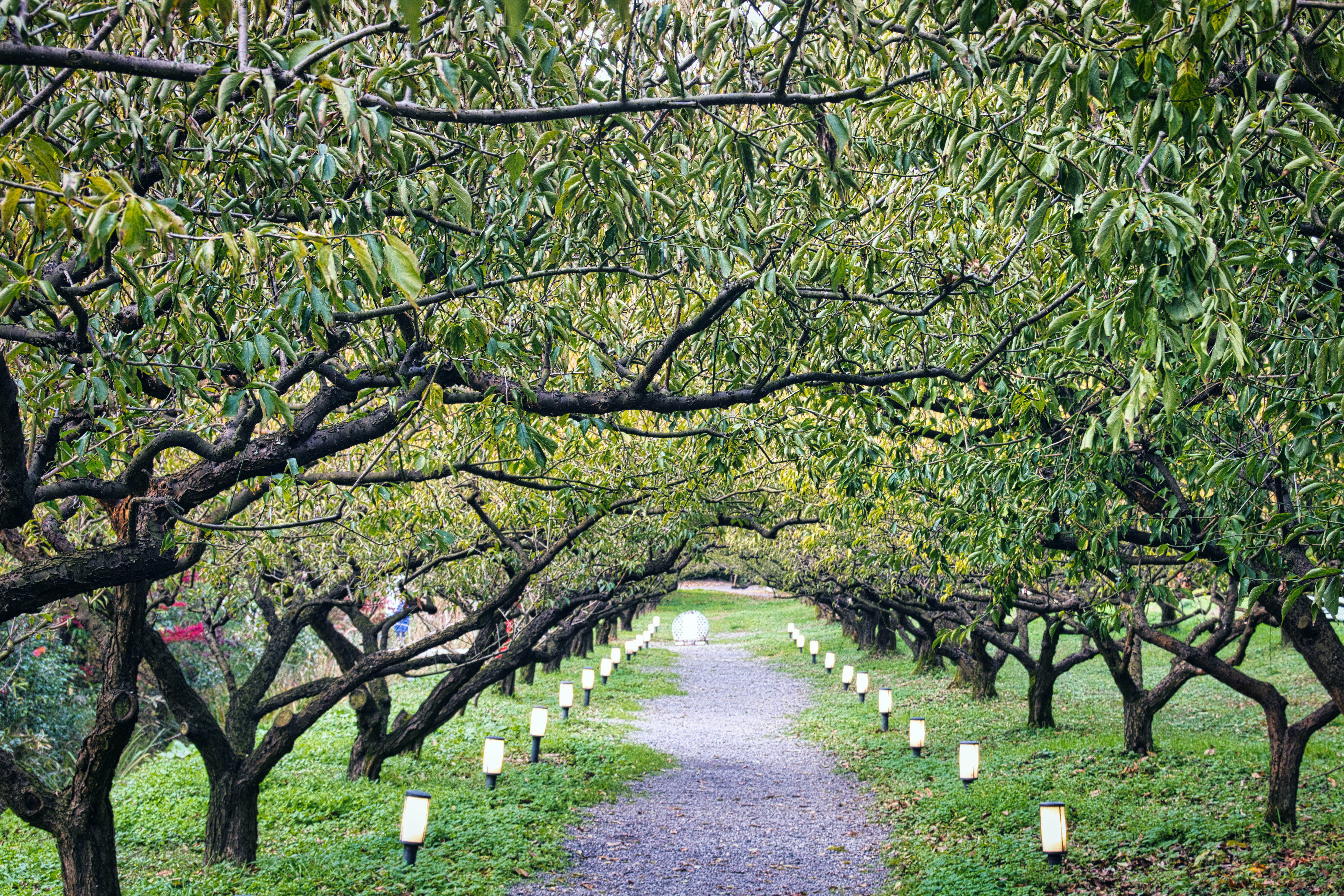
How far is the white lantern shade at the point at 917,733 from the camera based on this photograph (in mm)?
15094

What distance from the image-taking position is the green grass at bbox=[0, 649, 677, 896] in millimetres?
8930

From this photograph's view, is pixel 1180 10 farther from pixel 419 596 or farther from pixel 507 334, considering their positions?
pixel 419 596

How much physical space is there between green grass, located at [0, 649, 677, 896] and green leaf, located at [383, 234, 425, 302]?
8.10 metres

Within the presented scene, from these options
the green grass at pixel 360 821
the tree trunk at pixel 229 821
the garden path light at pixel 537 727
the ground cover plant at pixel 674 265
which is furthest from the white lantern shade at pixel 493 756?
the ground cover plant at pixel 674 265

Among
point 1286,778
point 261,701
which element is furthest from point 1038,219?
point 261,701

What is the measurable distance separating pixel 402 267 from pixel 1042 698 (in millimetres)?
16717

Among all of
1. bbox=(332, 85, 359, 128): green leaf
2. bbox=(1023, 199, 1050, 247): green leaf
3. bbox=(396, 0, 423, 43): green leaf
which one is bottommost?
bbox=(396, 0, 423, 43): green leaf

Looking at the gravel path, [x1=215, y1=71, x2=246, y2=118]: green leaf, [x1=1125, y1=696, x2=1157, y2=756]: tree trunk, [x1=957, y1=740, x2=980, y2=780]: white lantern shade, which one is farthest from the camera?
[x1=1125, y1=696, x2=1157, y2=756]: tree trunk

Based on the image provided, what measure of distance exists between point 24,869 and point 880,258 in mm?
9810

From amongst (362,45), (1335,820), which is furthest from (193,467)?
(1335,820)

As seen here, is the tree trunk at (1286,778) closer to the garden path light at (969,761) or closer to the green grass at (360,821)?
the garden path light at (969,761)

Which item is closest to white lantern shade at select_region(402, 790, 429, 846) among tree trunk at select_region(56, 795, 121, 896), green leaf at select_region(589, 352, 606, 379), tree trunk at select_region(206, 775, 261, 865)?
tree trunk at select_region(206, 775, 261, 865)

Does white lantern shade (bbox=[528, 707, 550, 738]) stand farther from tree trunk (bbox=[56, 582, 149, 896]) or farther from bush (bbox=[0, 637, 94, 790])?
tree trunk (bbox=[56, 582, 149, 896])

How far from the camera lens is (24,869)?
916 centimetres
